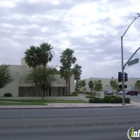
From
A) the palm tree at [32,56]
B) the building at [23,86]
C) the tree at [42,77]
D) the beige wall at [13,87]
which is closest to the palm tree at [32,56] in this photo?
the palm tree at [32,56]

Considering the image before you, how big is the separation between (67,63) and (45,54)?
1160 centimetres

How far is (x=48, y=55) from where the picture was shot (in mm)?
59344

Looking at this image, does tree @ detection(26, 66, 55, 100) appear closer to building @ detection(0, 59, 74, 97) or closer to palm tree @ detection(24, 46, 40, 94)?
building @ detection(0, 59, 74, 97)

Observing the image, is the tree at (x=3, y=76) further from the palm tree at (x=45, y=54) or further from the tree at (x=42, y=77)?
the palm tree at (x=45, y=54)

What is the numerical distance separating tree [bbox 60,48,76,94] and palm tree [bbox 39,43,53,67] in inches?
303

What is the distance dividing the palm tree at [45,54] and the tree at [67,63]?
7.68m

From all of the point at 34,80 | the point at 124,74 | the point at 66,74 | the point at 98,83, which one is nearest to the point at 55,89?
the point at 66,74

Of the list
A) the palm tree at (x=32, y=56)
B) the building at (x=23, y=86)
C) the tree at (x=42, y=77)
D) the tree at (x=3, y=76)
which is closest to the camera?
the tree at (x=3, y=76)

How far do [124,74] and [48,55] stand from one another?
23.6 metres

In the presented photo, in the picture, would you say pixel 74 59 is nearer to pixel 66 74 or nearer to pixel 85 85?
pixel 66 74

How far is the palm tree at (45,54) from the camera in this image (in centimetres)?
5814

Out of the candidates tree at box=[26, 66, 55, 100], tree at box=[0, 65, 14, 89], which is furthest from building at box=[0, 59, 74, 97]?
tree at box=[0, 65, 14, 89]

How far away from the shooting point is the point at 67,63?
227ft

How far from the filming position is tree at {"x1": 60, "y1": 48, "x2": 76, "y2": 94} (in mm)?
66062
